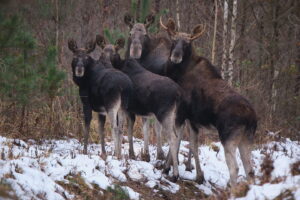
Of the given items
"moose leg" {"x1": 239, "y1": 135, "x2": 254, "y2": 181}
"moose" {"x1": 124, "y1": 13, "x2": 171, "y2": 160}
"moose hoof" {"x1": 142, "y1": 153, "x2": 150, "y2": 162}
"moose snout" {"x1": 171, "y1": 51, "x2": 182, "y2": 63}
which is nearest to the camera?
"moose leg" {"x1": 239, "y1": 135, "x2": 254, "y2": 181}

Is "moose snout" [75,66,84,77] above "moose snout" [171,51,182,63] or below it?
below

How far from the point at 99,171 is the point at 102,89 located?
1.69 m

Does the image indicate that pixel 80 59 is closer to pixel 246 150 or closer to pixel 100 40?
pixel 100 40

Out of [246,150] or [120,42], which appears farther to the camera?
[120,42]

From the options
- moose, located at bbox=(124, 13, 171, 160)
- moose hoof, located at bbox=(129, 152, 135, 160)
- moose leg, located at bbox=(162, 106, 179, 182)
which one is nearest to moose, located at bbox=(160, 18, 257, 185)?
moose leg, located at bbox=(162, 106, 179, 182)

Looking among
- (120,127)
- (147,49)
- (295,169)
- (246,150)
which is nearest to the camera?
(295,169)

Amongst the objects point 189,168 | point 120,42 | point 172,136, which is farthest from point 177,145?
point 120,42

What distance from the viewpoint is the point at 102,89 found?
959cm

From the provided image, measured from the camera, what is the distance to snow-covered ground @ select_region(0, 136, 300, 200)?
255 inches

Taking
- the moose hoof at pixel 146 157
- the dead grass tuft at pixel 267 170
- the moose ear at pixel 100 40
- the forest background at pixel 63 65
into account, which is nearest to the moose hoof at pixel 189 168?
the moose hoof at pixel 146 157

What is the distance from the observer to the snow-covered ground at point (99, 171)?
21.2ft

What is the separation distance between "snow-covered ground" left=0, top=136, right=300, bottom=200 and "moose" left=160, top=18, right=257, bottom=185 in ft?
2.35

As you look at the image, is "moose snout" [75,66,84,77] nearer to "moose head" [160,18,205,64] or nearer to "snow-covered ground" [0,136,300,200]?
"snow-covered ground" [0,136,300,200]

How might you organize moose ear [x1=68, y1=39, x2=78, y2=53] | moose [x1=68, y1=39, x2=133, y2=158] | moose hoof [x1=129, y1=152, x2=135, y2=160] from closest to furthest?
moose [x1=68, y1=39, x2=133, y2=158], moose ear [x1=68, y1=39, x2=78, y2=53], moose hoof [x1=129, y1=152, x2=135, y2=160]
